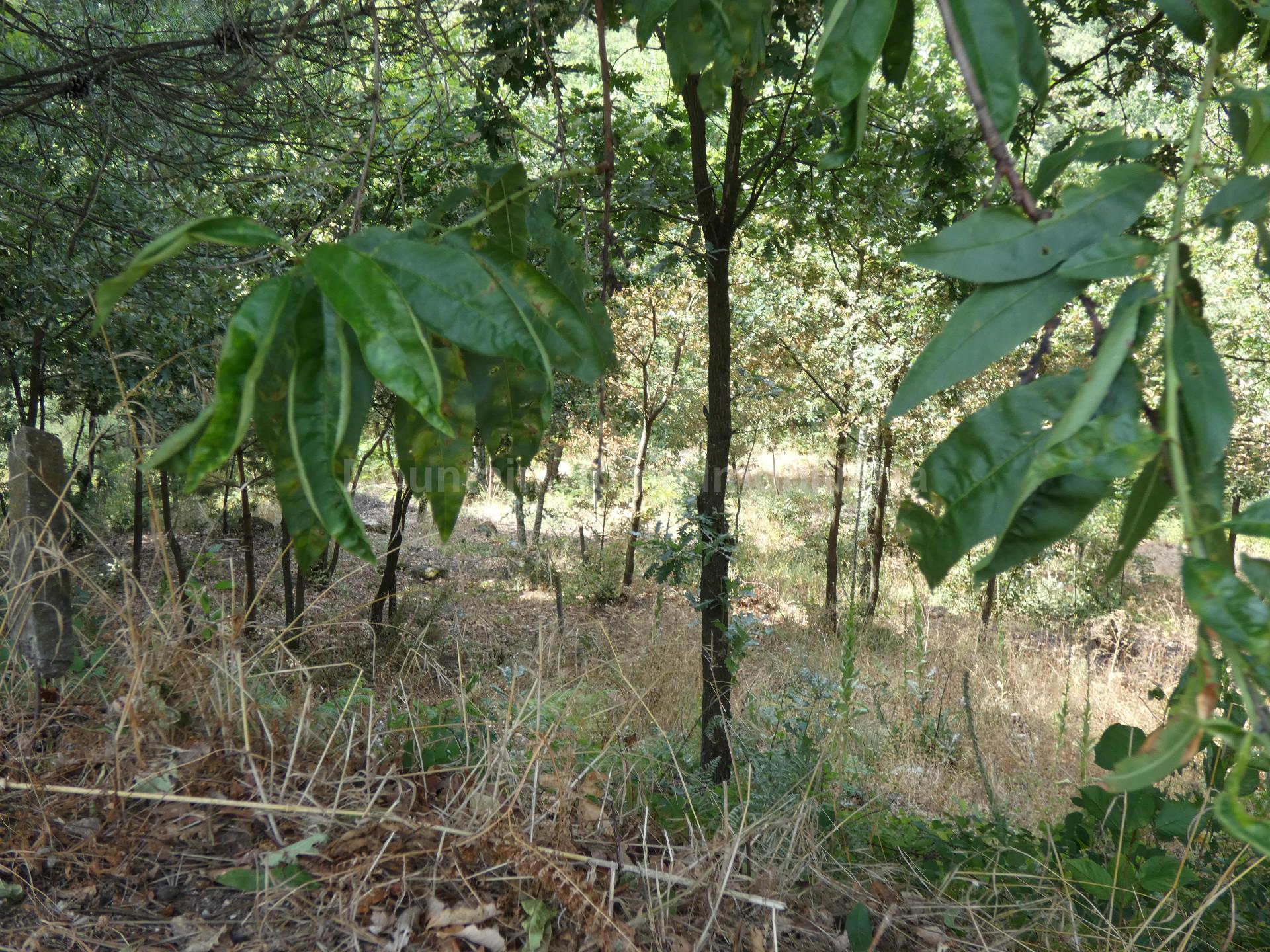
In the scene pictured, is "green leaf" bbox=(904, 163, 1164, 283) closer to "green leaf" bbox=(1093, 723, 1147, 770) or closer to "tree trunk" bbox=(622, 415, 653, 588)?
"green leaf" bbox=(1093, 723, 1147, 770)

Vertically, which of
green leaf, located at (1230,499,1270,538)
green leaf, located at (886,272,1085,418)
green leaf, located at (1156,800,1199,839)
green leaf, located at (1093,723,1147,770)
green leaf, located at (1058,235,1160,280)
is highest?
green leaf, located at (1058,235,1160,280)

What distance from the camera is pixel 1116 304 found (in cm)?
48

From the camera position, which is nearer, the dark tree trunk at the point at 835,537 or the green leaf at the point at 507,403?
the green leaf at the point at 507,403

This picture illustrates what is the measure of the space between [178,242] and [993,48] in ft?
1.84

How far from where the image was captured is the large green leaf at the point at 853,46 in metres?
0.57

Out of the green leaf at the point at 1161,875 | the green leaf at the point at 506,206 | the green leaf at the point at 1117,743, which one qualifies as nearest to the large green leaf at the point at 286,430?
the green leaf at the point at 506,206

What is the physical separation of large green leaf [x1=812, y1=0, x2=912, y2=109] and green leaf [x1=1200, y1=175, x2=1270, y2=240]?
0.78 ft

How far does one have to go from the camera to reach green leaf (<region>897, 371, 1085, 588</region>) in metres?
0.49

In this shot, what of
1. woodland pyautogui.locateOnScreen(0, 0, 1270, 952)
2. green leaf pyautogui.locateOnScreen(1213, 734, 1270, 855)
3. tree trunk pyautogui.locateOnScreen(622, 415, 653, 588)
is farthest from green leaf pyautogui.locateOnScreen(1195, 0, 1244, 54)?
tree trunk pyautogui.locateOnScreen(622, 415, 653, 588)

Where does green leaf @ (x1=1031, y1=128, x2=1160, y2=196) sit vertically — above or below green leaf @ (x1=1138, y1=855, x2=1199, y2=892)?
above

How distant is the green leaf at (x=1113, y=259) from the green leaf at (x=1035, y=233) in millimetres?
15

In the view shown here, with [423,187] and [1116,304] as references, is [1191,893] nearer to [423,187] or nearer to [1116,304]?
[1116,304]

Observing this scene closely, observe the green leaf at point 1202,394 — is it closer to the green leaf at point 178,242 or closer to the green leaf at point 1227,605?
the green leaf at point 1227,605

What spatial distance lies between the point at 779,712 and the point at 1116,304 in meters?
2.44
